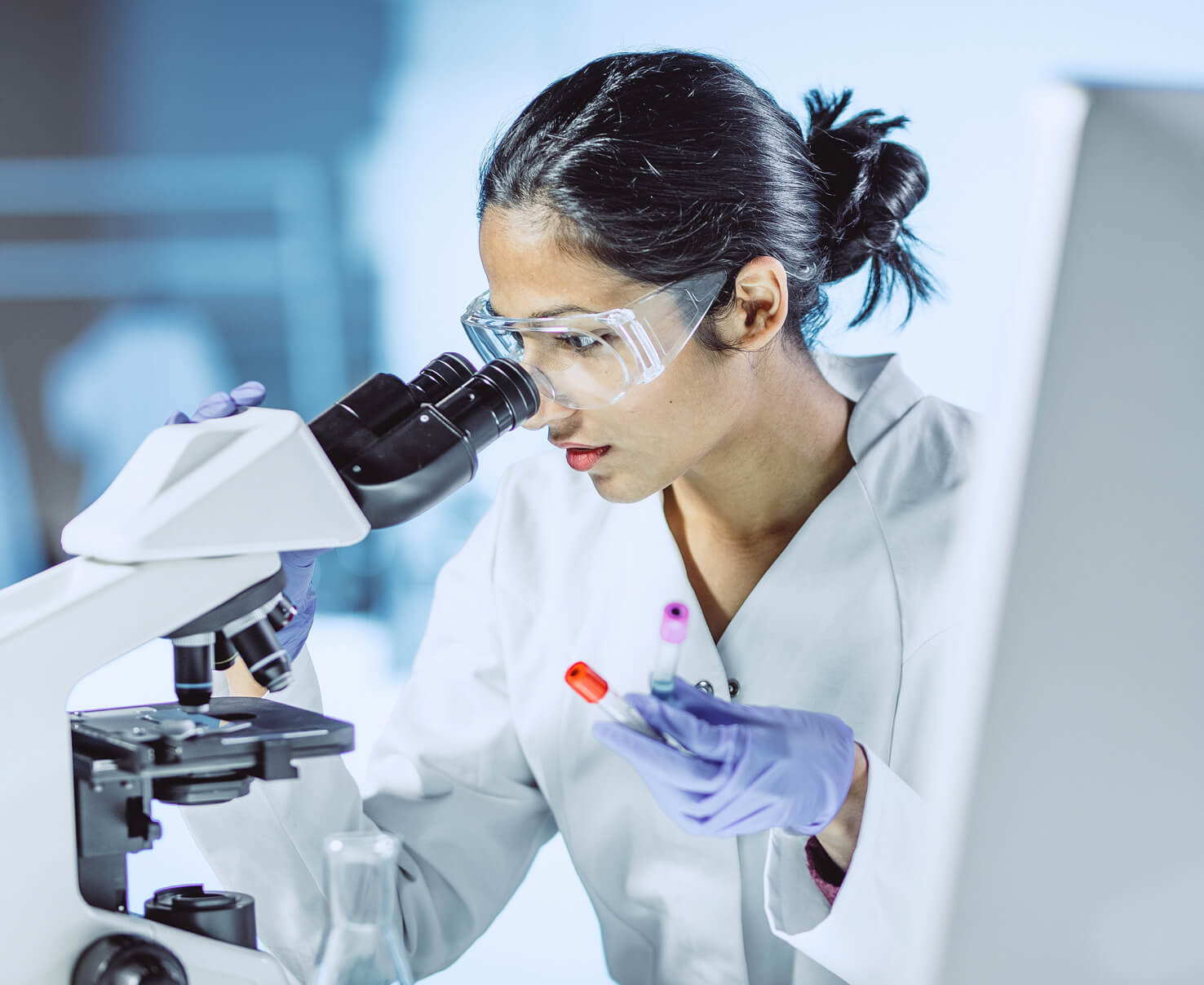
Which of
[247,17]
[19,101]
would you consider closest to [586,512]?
[247,17]

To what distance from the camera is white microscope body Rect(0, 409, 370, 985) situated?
764 mm

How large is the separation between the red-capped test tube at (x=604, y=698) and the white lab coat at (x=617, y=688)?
15.0 inches

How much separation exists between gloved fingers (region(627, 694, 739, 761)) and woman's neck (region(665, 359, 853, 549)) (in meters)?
0.60

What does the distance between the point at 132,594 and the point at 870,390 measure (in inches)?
43.7

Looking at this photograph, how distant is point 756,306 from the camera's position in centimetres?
142

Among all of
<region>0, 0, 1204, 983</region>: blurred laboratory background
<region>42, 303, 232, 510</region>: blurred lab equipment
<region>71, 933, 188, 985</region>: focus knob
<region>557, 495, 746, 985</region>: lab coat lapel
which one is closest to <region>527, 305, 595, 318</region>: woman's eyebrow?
<region>557, 495, 746, 985</region>: lab coat lapel

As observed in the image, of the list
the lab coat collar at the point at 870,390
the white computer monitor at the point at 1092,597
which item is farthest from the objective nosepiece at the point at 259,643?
the lab coat collar at the point at 870,390

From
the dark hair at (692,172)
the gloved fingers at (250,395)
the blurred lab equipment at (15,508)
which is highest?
the dark hair at (692,172)

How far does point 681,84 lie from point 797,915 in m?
1.00

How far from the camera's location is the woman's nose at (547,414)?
53.5 inches

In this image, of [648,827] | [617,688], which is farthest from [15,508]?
[648,827]

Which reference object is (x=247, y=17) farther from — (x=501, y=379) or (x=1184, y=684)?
(x=1184, y=684)

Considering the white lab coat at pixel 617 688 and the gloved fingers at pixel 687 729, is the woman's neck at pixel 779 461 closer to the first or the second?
the white lab coat at pixel 617 688

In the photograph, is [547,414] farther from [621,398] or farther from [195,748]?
[195,748]
